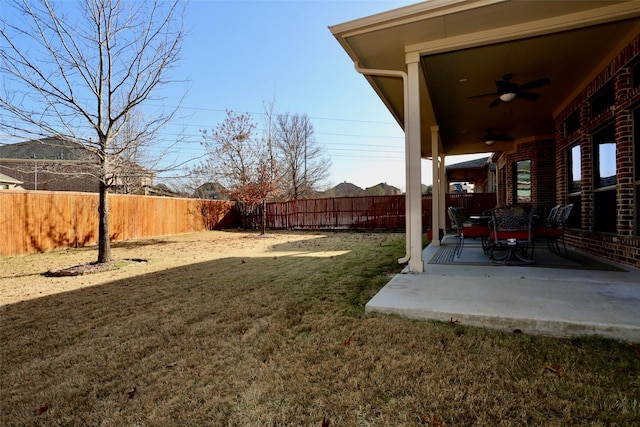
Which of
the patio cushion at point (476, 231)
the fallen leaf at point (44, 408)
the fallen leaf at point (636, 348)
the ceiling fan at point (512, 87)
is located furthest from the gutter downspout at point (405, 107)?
the fallen leaf at point (44, 408)

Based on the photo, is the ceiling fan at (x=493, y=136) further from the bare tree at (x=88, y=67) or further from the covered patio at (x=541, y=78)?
the bare tree at (x=88, y=67)

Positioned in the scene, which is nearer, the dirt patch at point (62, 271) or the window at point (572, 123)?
the dirt patch at point (62, 271)

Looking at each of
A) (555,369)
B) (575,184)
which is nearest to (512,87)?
(575,184)

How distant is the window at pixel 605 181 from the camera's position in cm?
467

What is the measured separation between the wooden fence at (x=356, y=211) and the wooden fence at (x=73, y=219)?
5.08 meters

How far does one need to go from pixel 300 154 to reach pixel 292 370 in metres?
25.1

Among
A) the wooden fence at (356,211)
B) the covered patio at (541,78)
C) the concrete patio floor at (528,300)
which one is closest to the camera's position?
the concrete patio floor at (528,300)

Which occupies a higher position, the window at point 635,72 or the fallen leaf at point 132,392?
the window at point 635,72

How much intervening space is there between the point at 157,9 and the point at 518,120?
8400mm

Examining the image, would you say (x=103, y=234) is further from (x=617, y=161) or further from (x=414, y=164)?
(x=617, y=161)

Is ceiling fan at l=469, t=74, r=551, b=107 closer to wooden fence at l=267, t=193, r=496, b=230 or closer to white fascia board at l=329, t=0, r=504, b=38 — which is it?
white fascia board at l=329, t=0, r=504, b=38

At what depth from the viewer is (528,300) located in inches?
112

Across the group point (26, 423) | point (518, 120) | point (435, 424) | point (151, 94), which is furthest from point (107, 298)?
point (518, 120)

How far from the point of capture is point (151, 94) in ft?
22.3
